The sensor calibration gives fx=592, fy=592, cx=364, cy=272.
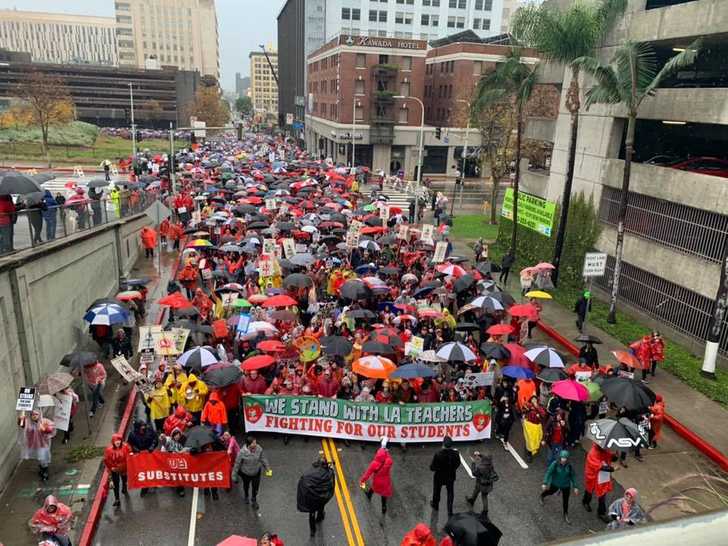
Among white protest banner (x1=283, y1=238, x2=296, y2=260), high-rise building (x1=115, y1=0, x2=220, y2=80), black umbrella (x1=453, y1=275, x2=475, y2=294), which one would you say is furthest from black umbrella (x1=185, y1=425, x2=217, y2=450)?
high-rise building (x1=115, y1=0, x2=220, y2=80)

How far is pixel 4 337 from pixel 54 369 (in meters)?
3.07

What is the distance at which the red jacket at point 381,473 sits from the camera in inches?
399

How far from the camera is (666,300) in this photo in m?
20.5

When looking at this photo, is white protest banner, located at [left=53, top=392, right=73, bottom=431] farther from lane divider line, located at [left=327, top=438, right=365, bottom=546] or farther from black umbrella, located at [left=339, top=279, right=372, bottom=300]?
black umbrella, located at [left=339, top=279, right=372, bottom=300]

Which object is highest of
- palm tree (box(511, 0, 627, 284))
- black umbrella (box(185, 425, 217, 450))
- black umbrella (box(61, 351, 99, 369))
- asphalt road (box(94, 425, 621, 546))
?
palm tree (box(511, 0, 627, 284))

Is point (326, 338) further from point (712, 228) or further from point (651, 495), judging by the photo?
point (712, 228)

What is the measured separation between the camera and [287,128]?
13875 centimetres

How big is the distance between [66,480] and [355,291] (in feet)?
29.8

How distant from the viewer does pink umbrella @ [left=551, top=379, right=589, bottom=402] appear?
12.0 metres

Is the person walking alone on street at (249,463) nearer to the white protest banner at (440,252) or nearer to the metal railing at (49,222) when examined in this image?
the metal railing at (49,222)

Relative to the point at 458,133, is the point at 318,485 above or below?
below

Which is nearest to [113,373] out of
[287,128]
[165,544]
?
[165,544]

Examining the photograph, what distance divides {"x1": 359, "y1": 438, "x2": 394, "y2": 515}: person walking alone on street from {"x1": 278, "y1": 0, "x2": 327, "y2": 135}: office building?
98259 millimetres

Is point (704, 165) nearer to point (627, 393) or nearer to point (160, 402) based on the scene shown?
point (627, 393)
